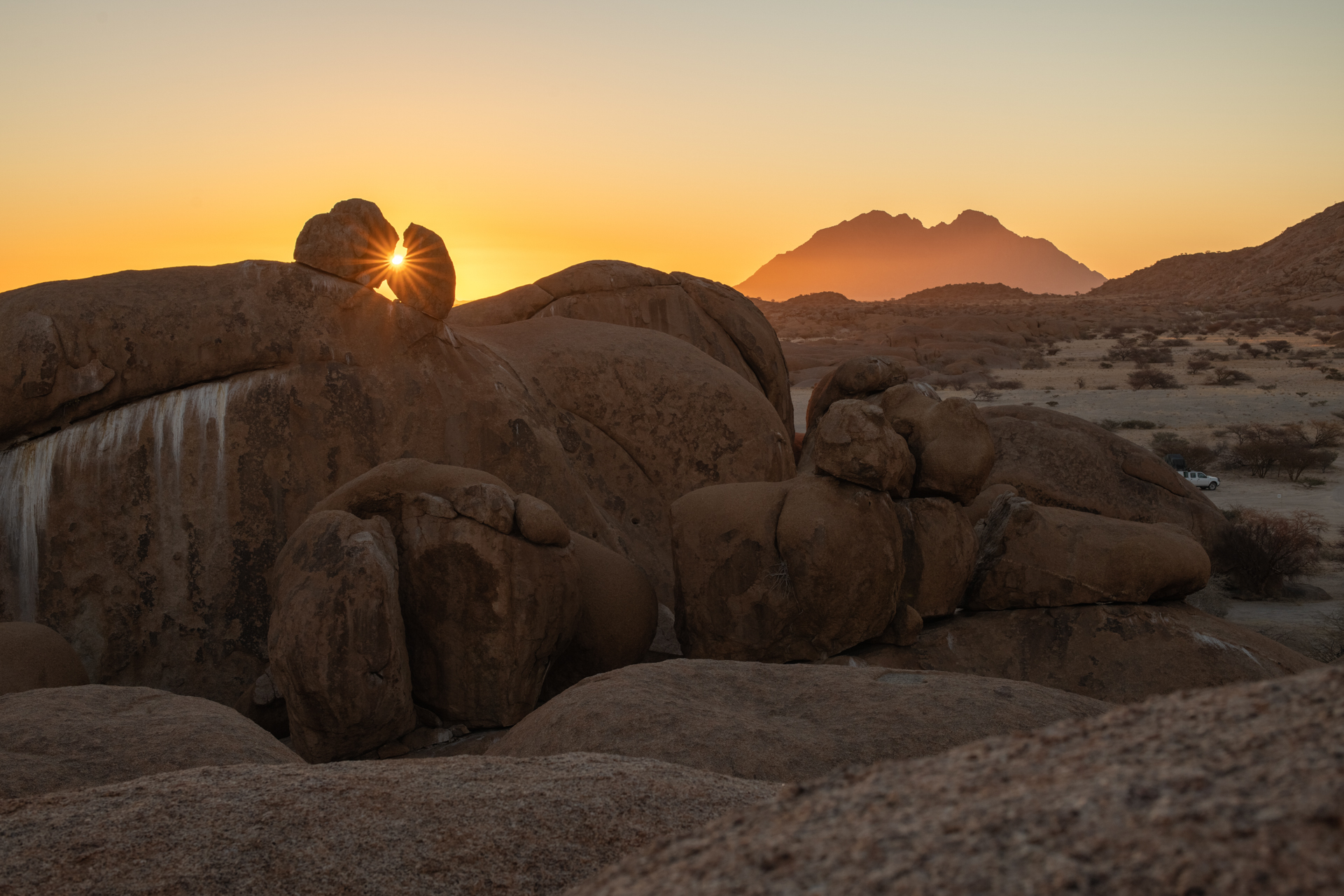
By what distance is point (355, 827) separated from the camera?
2678 mm

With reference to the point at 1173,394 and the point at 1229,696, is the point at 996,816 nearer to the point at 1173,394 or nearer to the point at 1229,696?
the point at 1229,696

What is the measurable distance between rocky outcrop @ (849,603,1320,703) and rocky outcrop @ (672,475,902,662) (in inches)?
15.9

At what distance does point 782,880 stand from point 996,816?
333mm

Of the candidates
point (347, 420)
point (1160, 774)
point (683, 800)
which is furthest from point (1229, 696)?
point (347, 420)

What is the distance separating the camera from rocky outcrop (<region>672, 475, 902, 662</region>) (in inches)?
236

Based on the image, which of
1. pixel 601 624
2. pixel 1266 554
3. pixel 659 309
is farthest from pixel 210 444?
pixel 1266 554

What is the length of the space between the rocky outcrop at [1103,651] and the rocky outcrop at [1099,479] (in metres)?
2.98

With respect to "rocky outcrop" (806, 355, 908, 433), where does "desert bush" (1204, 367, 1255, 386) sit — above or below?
below

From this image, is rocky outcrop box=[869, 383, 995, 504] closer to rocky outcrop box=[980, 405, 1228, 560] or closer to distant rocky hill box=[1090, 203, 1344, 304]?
rocky outcrop box=[980, 405, 1228, 560]

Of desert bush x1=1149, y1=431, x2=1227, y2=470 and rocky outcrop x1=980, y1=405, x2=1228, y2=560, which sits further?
desert bush x1=1149, y1=431, x2=1227, y2=470

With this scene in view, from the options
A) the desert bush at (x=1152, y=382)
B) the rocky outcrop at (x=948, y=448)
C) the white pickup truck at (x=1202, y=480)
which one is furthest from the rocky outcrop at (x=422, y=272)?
the desert bush at (x=1152, y=382)

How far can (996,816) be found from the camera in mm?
1451

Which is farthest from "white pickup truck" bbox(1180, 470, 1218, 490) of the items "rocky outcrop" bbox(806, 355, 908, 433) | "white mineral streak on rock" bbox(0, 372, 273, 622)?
"white mineral streak on rock" bbox(0, 372, 273, 622)

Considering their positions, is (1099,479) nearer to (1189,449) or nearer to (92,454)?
(1189,449)
